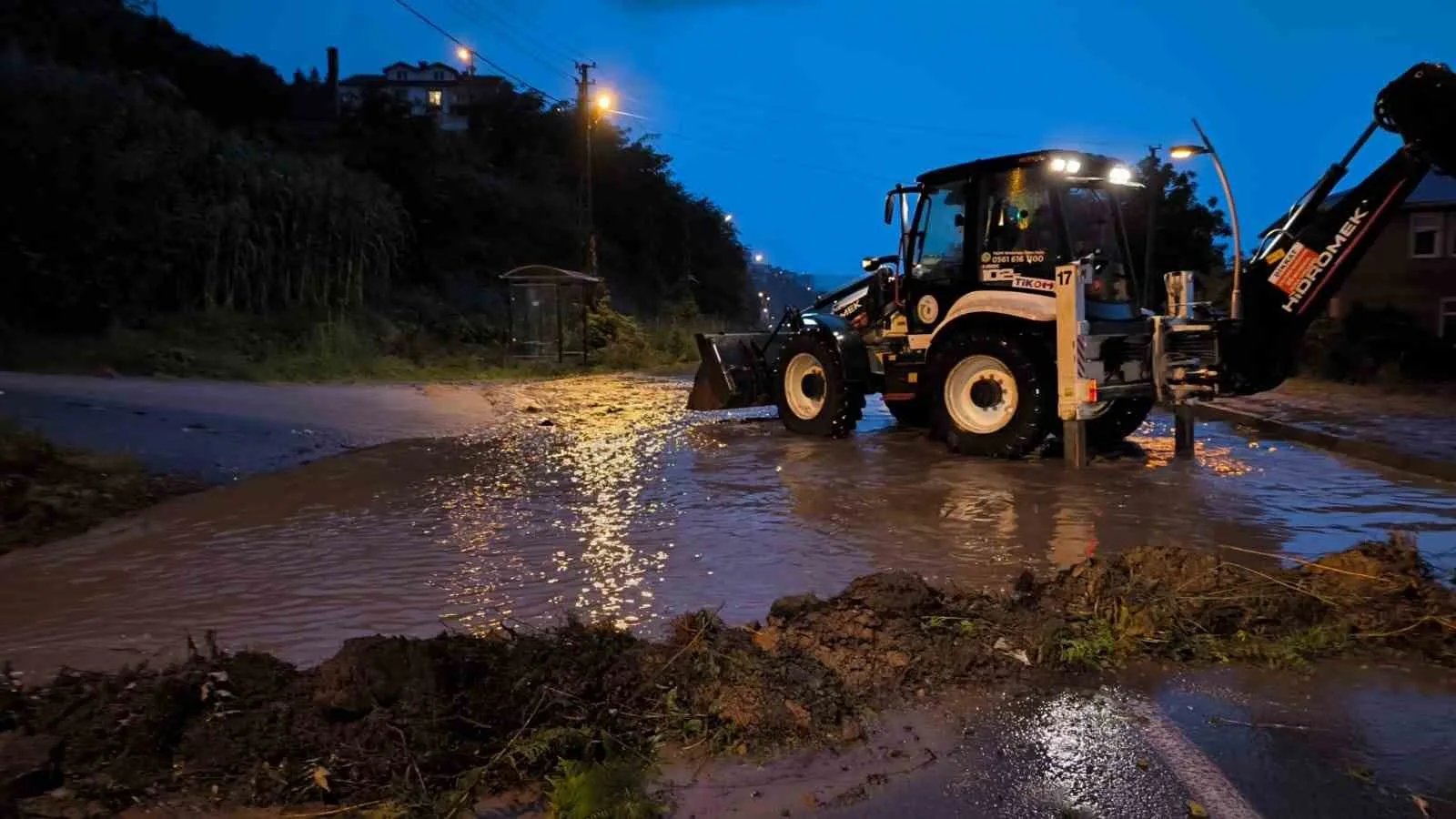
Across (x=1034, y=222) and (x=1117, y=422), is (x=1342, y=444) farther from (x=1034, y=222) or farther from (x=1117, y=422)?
(x=1034, y=222)

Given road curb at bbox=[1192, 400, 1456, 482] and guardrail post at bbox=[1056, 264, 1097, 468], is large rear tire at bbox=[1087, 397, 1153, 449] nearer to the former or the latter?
road curb at bbox=[1192, 400, 1456, 482]

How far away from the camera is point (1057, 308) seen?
10.7 m

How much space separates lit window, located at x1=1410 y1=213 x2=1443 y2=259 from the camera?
28688 millimetres

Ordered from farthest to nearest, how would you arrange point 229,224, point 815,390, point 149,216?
point 229,224, point 149,216, point 815,390

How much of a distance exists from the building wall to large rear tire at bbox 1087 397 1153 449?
18.8 m

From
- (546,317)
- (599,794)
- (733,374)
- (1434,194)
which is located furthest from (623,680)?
(1434,194)

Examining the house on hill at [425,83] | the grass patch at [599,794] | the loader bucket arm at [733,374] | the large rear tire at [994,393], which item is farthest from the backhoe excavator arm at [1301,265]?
the house on hill at [425,83]

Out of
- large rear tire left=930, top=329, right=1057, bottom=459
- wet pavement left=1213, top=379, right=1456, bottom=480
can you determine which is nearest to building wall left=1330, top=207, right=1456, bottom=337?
wet pavement left=1213, top=379, right=1456, bottom=480

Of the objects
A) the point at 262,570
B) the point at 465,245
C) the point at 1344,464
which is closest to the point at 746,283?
the point at 465,245

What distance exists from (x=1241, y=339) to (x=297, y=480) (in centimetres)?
924

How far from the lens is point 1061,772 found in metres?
3.91

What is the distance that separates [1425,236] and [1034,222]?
2314 cm

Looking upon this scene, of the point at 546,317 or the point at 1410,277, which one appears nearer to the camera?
the point at 1410,277

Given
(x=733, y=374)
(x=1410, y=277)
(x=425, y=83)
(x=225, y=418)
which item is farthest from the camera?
(x=425, y=83)
